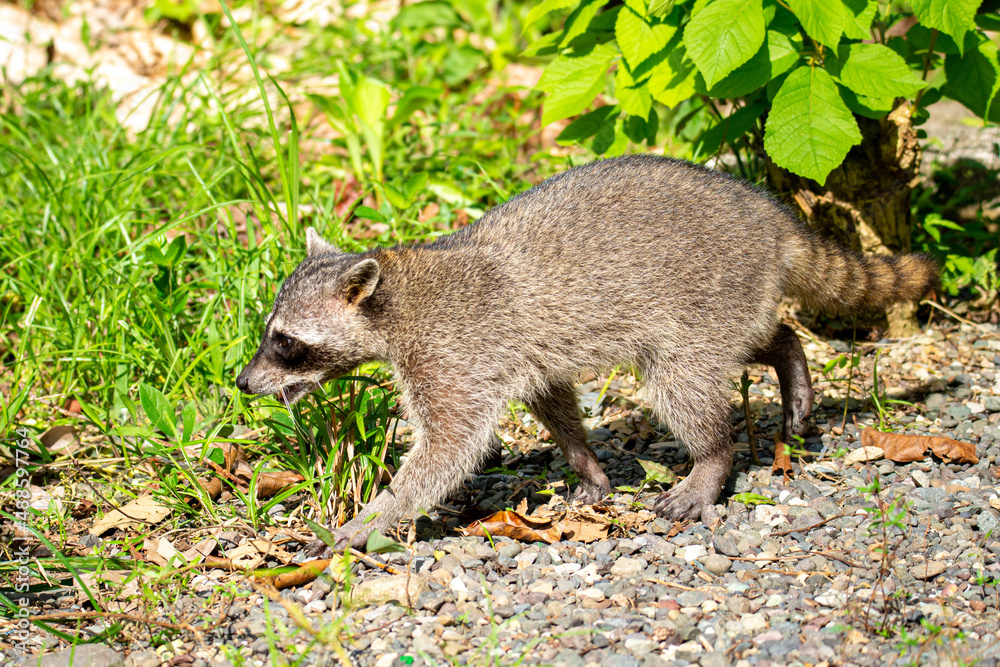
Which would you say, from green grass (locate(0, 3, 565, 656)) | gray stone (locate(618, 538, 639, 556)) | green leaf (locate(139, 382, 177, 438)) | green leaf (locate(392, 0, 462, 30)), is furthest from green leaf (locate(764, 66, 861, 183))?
green leaf (locate(392, 0, 462, 30))

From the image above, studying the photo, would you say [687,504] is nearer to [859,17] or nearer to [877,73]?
[877,73]

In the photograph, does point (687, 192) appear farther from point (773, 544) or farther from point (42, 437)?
point (42, 437)

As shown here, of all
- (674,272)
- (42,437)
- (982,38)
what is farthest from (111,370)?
(982,38)

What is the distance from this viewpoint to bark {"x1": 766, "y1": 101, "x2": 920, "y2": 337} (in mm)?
5551

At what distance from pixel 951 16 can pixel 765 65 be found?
875 millimetres

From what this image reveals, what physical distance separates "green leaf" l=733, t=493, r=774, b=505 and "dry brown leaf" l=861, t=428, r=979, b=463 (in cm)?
79

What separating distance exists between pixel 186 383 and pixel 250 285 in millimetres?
789

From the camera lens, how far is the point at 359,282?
448cm

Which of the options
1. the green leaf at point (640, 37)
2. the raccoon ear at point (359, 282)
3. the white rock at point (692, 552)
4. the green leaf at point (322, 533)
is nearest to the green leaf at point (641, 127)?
the green leaf at point (640, 37)

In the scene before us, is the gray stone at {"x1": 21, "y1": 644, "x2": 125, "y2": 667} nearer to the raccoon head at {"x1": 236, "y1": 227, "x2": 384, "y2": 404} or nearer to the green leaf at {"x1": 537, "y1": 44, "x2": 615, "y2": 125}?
the raccoon head at {"x1": 236, "y1": 227, "x2": 384, "y2": 404}

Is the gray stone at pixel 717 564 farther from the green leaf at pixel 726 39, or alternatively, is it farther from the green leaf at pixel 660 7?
the green leaf at pixel 660 7

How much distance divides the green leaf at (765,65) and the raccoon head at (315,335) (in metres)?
2.12

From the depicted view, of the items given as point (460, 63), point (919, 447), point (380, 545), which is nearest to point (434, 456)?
point (380, 545)

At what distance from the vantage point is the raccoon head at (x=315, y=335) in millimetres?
4484
